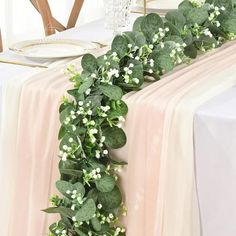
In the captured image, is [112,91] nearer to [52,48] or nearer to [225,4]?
[52,48]

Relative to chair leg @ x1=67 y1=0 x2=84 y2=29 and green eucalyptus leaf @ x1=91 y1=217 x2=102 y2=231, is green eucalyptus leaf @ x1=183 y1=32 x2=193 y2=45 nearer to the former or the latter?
green eucalyptus leaf @ x1=91 y1=217 x2=102 y2=231

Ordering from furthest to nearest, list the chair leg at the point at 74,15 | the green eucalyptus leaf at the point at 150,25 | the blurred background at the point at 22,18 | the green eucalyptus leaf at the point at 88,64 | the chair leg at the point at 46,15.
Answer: the blurred background at the point at 22,18, the chair leg at the point at 74,15, the chair leg at the point at 46,15, the green eucalyptus leaf at the point at 150,25, the green eucalyptus leaf at the point at 88,64

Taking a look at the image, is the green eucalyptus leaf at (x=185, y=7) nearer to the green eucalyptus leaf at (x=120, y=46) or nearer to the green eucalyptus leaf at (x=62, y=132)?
the green eucalyptus leaf at (x=120, y=46)

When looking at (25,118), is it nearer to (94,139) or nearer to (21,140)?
(21,140)

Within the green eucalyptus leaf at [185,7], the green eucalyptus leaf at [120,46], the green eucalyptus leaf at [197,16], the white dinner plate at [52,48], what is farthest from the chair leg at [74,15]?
the green eucalyptus leaf at [120,46]

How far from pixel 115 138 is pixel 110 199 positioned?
147 millimetres

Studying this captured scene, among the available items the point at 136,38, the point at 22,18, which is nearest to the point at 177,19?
the point at 136,38

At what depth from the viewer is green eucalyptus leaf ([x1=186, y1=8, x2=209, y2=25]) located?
1.86m

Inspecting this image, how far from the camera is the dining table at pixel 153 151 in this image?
1.45 m

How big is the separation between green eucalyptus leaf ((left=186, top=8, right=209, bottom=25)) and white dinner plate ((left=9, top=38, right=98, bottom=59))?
323 millimetres

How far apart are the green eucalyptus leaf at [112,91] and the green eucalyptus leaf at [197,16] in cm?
48

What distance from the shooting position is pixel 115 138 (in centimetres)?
147

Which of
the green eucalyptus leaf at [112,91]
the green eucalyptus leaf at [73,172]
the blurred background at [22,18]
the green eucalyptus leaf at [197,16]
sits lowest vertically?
the green eucalyptus leaf at [73,172]

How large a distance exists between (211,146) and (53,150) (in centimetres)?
40
